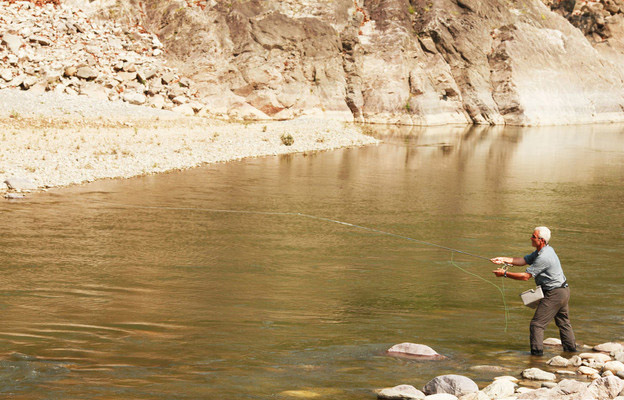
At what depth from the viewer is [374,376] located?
796cm

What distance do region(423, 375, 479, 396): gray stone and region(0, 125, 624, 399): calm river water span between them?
2.48 feet

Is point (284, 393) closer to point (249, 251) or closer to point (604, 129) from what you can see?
point (249, 251)

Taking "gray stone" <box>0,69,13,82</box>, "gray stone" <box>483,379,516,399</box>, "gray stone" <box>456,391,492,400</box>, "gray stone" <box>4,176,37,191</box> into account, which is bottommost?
"gray stone" <box>483,379,516,399</box>

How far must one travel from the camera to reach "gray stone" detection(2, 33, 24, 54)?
151 feet

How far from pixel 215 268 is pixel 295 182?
12.2 metres

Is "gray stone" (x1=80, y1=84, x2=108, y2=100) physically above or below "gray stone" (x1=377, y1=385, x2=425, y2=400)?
above

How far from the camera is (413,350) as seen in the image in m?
8.70

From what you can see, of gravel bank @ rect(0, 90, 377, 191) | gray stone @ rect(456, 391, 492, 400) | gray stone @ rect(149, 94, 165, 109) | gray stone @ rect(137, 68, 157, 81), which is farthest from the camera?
gray stone @ rect(137, 68, 157, 81)

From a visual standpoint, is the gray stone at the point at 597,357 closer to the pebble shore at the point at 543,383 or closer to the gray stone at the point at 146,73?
the pebble shore at the point at 543,383

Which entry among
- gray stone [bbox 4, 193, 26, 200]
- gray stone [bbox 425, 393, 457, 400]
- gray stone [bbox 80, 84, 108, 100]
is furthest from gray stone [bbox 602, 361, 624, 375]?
gray stone [bbox 80, 84, 108, 100]

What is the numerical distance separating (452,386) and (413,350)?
1675 millimetres

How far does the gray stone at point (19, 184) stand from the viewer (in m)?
20.1

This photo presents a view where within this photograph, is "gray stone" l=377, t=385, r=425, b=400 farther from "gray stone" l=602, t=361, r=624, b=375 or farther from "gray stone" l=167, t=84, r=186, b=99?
"gray stone" l=167, t=84, r=186, b=99

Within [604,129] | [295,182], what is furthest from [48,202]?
[604,129]
